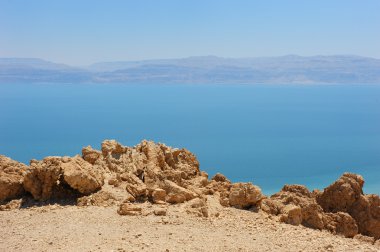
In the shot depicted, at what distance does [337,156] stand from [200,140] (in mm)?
18617

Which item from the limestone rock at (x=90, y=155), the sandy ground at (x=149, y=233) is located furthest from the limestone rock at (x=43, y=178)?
the limestone rock at (x=90, y=155)

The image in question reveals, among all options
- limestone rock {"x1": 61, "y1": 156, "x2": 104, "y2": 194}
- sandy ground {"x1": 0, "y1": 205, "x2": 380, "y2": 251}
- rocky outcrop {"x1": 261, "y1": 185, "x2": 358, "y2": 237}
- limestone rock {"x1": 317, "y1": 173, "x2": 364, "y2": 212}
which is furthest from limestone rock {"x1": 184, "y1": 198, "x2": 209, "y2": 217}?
limestone rock {"x1": 317, "y1": 173, "x2": 364, "y2": 212}

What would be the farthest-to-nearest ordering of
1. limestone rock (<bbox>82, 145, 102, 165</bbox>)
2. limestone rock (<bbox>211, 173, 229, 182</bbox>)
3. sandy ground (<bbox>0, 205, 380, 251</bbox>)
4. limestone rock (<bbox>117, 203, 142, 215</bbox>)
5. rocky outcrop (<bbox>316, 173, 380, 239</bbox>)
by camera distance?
limestone rock (<bbox>211, 173, 229, 182</bbox>) → limestone rock (<bbox>82, 145, 102, 165</bbox>) → rocky outcrop (<bbox>316, 173, 380, 239</bbox>) → limestone rock (<bbox>117, 203, 142, 215</bbox>) → sandy ground (<bbox>0, 205, 380, 251</bbox>)

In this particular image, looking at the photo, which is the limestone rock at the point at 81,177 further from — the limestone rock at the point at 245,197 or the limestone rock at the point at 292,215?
the limestone rock at the point at 292,215

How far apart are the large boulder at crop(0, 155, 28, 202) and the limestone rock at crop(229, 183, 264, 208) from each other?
469 centimetres

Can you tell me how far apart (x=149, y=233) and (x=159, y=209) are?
100 centimetres

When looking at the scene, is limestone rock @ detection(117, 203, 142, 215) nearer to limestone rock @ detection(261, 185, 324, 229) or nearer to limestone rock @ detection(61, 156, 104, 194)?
limestone rock @ detection(61, 156, 104, 194)

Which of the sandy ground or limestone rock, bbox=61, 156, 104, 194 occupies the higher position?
limestone rock, bbox=61, 156, 104, 194

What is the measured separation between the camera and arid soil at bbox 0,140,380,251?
870 centimetres

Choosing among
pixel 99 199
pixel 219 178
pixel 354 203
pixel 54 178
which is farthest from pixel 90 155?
pixel 354 203

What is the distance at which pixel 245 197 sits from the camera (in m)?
10.8

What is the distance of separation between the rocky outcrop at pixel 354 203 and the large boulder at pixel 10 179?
7135 mm

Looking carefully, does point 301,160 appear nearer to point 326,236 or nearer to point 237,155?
point 237,155

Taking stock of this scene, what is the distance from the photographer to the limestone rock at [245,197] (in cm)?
1078
